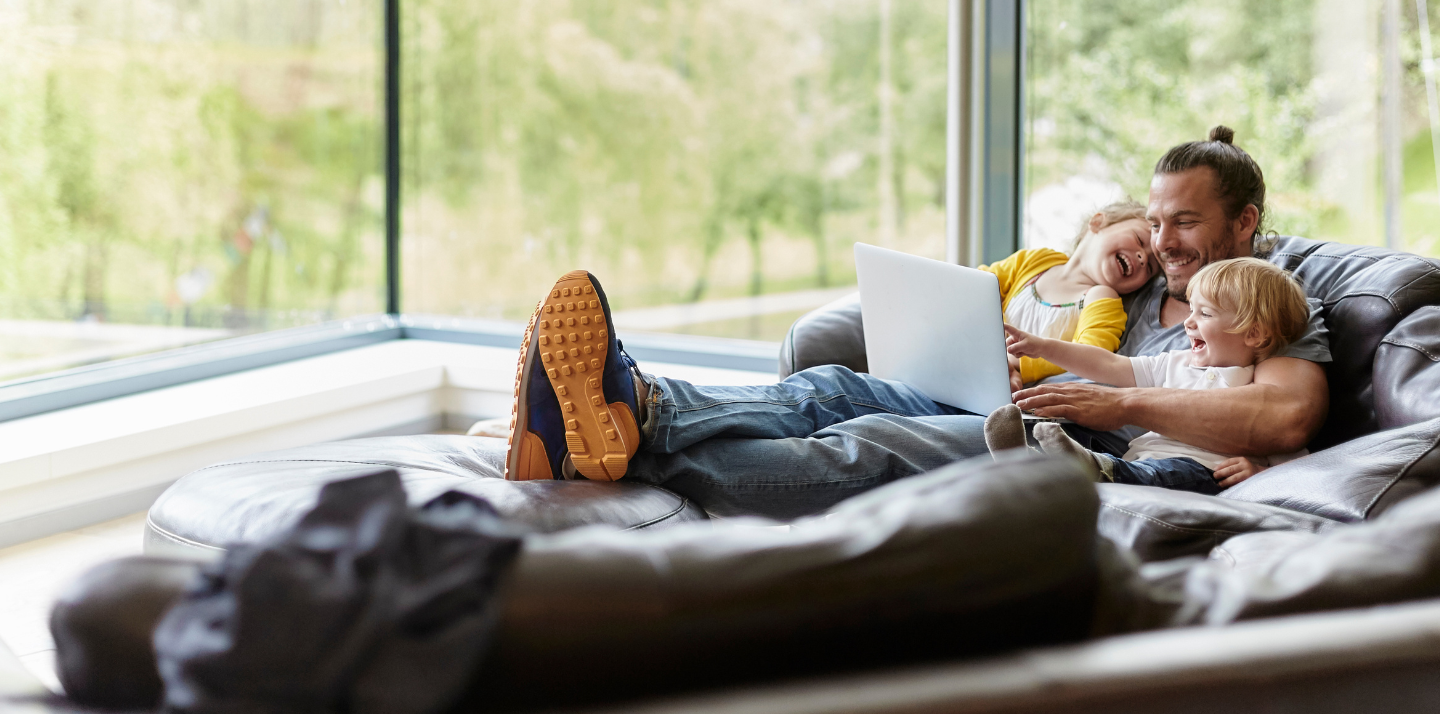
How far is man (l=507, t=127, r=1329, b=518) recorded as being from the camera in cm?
187

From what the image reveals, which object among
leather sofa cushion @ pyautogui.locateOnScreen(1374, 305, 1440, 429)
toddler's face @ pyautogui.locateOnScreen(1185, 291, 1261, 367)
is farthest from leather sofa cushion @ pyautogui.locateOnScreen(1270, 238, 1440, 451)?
toddler's face @ pyautogui.locateOnScreen(1185, 291, 1261, 367)

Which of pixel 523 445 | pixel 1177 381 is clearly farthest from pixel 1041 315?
pixel 523 445

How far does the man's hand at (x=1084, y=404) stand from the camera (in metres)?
2.03

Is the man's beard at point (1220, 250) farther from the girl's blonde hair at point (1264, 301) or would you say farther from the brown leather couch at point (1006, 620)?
the brown leather couch at point (1006, 620)

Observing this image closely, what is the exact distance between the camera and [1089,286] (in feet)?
8.23

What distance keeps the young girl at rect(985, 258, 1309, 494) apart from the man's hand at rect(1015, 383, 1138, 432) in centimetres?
9

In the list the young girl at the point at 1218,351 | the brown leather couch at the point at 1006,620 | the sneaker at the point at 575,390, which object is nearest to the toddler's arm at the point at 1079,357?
the young girl at the point at 1218,351

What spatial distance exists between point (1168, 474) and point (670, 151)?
288 cm

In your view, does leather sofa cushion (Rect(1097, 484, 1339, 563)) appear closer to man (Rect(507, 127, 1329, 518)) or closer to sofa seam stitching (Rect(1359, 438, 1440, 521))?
sofa seam stitching (Rect(1359, 438, 1440, 521))

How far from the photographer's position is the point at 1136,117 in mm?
3613

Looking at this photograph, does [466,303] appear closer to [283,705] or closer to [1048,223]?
[1048,223]

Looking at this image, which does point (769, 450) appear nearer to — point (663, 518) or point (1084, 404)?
point (663, 518)

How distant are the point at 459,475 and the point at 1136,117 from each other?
2.69 metres

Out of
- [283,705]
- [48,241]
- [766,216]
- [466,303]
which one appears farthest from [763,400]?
[466,303]
